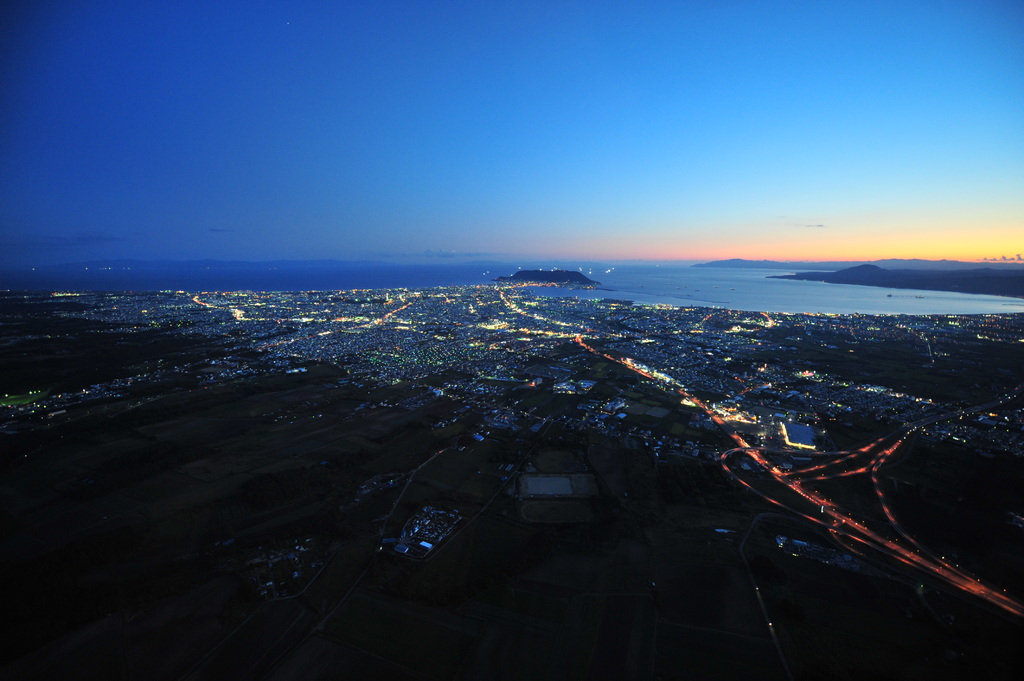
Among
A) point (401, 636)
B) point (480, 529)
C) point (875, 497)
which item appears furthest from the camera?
point (875, 497)

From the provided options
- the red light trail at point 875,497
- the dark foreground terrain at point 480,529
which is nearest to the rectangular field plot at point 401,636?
the dark foreground terrain at point 480,529

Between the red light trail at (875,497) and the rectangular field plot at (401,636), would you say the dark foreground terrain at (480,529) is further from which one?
the red light trail at (875,497)

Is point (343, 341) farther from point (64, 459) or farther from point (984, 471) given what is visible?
point (984, 471)

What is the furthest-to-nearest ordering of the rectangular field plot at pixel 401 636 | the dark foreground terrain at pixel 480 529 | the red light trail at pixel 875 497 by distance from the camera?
the red light trail at pixel 875 497
the dark foreground terrain at pixel 480 529
the rectangular field plot at pixel 401 636

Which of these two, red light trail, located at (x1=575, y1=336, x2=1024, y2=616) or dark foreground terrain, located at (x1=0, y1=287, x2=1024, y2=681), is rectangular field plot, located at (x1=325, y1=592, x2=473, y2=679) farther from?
red light trail, located at (x1=575, y1=336, x2=1024, y2=616)

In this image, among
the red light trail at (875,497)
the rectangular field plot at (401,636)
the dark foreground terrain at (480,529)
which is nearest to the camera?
the rectangular field plot at (401,636)

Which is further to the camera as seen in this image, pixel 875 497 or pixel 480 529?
pixel 875 497

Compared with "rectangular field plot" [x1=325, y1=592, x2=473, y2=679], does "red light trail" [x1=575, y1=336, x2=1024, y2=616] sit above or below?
above

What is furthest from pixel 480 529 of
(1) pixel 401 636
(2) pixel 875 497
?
(2) pixel 875 497

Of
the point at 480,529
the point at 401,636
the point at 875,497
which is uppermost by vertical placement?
the point at 875,497

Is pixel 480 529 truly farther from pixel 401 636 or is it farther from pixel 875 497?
pixel 875 497

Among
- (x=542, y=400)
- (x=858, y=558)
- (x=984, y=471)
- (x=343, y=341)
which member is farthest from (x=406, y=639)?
(x=343, y=341)

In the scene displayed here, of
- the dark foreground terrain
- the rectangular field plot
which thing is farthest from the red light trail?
the rectangular field plot
